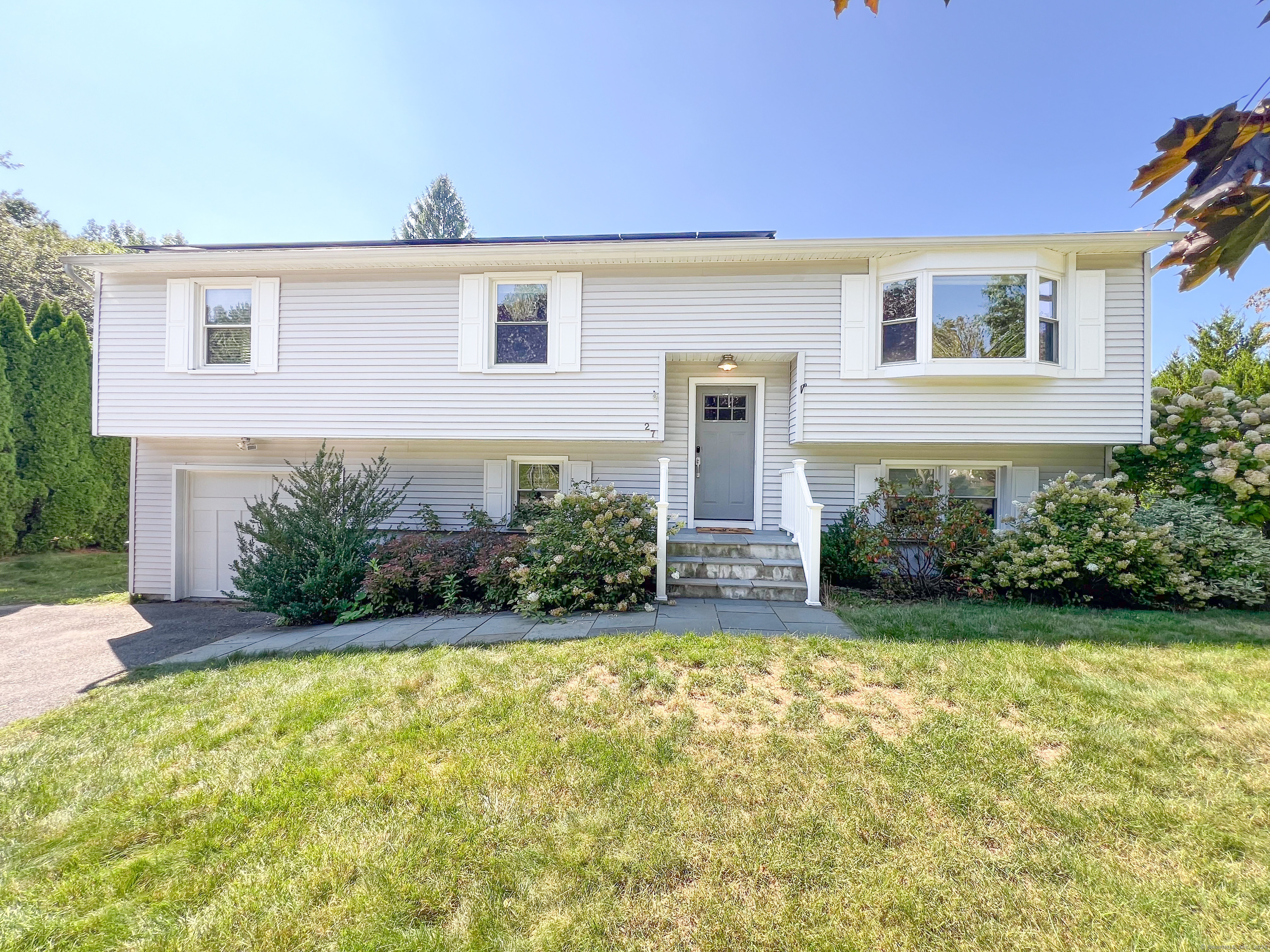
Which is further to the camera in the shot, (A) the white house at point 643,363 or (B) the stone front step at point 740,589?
(A) the white house at point 643,363

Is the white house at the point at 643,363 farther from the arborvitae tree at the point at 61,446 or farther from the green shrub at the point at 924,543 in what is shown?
the arborvitae tree at the point at 61,446

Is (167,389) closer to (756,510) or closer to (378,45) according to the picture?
(378,45)

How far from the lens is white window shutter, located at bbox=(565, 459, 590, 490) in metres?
7.82

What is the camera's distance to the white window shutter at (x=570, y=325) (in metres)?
7.06

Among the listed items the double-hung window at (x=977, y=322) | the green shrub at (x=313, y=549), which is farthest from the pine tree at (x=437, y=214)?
the double-hung window at (x=977, y=322)

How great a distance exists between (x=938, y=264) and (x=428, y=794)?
7792 millimetres

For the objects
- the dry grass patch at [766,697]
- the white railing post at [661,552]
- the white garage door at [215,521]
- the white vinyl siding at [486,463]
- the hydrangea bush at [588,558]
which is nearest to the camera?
the dry grass patch at [766,697]

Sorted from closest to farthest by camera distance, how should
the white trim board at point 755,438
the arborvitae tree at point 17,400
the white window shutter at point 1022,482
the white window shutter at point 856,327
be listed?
the white window shutter at point 856,327
the white window shutter at point 1022,482
the white trim board at point 755,438
the arborvitae tree at point 17,400

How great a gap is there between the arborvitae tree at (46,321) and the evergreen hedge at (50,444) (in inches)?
0.7

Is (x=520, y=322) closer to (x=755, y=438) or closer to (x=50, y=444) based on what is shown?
(x=755, y=438)

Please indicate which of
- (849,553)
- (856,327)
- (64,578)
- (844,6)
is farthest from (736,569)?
(64,578)

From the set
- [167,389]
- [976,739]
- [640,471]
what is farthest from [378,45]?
[976,739]

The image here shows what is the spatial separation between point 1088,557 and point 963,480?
6.97ft

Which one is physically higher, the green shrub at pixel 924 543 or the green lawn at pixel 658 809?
the green shrub at pixel 924 543
